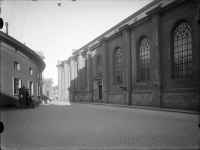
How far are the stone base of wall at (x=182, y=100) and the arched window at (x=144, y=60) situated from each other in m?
4.02

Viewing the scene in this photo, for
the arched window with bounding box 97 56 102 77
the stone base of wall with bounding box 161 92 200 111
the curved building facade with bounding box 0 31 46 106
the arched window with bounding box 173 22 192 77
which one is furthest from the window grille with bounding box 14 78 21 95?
the arched window with bounding box 173 22 192 77

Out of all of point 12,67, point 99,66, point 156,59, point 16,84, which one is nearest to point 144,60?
point 156,59

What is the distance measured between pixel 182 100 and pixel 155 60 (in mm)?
4828

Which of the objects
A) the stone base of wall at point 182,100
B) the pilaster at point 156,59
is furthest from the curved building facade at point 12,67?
the stone base of wall at point 182,100

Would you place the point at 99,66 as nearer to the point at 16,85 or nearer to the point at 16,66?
the point at 16,66

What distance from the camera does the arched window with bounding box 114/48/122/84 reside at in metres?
22.0

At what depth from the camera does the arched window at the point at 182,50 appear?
13195mm

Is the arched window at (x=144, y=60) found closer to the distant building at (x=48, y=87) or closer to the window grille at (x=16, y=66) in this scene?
the window grille at (x=16, y=66)

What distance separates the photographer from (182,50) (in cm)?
1380

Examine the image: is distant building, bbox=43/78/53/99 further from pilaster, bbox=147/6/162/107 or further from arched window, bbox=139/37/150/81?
pilaster, bbox=147/6/162/107

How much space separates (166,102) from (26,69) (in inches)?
682

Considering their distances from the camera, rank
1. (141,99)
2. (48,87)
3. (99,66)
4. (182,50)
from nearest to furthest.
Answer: (182,50)
(141,99)
(99,66)
(48,87)

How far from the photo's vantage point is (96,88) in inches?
1067

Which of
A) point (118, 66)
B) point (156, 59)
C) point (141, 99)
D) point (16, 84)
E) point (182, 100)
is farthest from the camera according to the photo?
point (118, 66)
